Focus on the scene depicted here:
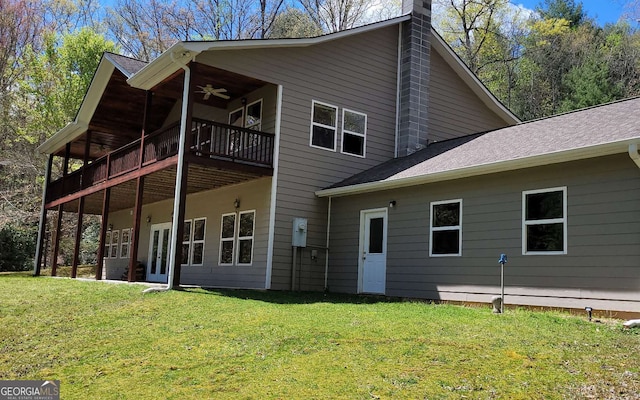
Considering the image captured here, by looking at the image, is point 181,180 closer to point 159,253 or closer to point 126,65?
point 126,65

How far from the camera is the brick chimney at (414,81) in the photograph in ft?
52.2

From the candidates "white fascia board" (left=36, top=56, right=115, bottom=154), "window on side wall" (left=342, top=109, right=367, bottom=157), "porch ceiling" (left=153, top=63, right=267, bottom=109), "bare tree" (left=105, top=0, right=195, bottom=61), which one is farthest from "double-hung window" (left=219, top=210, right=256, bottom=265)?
"bare tree" (left=105, top=0, right=195, bottom=61)

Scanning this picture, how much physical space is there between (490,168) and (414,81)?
6.27 m

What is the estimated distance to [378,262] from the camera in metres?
13.2

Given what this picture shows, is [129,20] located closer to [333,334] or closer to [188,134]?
[188,134]

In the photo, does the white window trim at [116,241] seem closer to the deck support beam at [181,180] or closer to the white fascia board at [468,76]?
the deck support beam at [181,180]

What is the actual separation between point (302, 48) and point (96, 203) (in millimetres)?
10969

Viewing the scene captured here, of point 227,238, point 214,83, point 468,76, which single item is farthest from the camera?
point 468,76

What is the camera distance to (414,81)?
1616 centimetres

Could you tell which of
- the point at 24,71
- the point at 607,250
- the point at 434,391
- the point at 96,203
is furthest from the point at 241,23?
the point at 434,391

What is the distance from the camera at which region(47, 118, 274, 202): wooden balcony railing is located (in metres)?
13.3

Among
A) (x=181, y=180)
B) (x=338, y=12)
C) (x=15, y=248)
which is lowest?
(x=15, y=248)

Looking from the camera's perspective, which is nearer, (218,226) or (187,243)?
(218,226)

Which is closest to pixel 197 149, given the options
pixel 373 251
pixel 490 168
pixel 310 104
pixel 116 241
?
pixel 310 104
